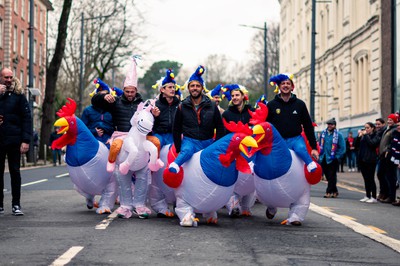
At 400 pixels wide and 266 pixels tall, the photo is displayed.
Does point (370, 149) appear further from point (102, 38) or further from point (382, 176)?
point (102, 38)

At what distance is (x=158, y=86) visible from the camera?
12062mm

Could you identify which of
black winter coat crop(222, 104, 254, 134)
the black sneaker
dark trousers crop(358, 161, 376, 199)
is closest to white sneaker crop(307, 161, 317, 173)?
black winter coat crop(222, 104, 254, 134)

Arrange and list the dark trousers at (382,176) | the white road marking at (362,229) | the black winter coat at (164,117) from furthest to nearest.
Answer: the dark trousers at (382,176)
the black winter coat at (164,117)
the white road marking at (362,229)

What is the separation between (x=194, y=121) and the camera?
1045 centimetres

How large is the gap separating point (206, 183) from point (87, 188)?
8.20 feet

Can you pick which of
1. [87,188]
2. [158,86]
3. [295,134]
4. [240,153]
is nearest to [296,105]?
[295,134]

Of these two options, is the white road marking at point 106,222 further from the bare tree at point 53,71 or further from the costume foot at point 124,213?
the bare tree at point 53,71

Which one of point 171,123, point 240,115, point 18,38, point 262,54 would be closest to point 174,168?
point 171,123

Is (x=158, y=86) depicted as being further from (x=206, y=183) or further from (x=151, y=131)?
(x=206, y=183)

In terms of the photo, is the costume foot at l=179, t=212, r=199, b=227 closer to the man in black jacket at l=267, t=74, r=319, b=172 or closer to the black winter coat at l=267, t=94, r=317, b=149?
the man in black jacket at l=267, t=74, r=319, b=172

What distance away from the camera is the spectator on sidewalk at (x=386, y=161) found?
16.3 metres

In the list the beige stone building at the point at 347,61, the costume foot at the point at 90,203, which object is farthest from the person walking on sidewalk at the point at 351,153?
the costume foot at the point at 90,203

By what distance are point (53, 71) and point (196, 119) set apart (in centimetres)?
2819

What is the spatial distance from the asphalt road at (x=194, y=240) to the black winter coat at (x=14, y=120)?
3.76ft
